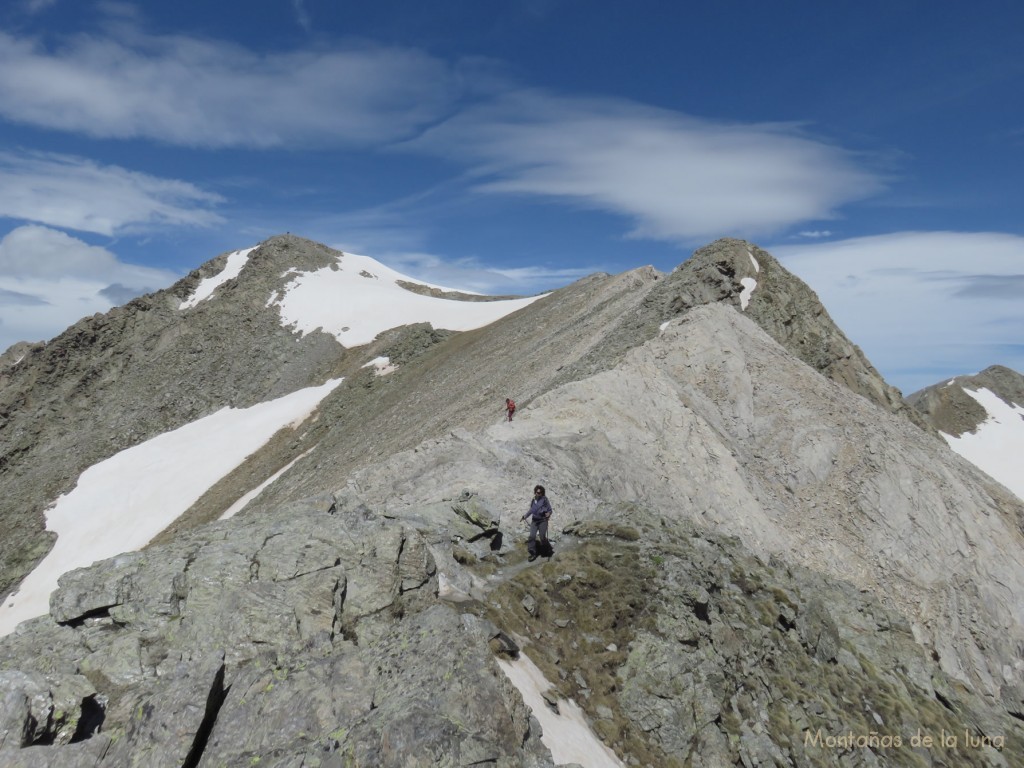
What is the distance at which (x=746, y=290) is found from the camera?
4525 cm

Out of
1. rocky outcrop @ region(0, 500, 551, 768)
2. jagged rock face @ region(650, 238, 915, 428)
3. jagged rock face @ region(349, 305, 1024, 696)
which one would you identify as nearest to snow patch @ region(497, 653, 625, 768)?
rocky outcrop @ region(0, 500, 551, 768)

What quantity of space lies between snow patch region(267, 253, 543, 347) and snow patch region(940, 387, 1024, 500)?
4305 inches

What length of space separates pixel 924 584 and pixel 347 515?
26.5 metres

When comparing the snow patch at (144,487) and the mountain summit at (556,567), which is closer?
the mountain summit at (556,567)

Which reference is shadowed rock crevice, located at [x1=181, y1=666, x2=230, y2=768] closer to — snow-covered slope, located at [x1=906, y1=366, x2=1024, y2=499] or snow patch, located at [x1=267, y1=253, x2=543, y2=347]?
snow patch, located at [x1=267, y1=253, x2=543, y2=347]

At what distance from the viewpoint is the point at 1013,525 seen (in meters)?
33.7

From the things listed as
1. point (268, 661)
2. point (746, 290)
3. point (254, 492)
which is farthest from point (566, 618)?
point (254, 492)

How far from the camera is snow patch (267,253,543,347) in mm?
73062

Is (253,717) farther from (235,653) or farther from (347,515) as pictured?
(347,515)

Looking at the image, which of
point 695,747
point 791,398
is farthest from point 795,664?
point 791,398

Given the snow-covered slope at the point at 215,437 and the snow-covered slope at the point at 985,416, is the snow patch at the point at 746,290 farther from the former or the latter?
the snow-covered slope at the point at 985,416

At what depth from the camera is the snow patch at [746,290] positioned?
145 ft

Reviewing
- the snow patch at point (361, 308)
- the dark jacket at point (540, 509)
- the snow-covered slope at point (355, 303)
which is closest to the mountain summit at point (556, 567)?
the dark jacket at point (540, 509)

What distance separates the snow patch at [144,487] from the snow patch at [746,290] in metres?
39.3
